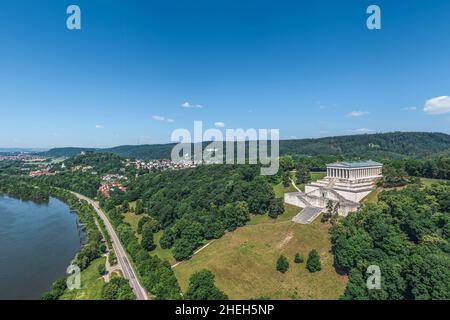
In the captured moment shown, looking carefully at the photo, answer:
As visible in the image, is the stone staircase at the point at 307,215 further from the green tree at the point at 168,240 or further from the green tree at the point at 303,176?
the green tree at the point at 168,240

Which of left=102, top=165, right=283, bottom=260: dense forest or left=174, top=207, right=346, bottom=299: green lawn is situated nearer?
left=174, top=207, right=346, bottom=299: green lawn

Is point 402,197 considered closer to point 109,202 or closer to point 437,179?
point 437,179

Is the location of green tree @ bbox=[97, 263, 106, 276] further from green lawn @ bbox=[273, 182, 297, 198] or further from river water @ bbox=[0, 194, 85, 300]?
green lawn @ bbox=[273, 182, 297, 198]

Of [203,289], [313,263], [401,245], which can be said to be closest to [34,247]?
[203,289]

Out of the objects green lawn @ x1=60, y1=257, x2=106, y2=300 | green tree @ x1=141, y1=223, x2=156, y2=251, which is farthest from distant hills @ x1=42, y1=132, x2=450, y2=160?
green lawn @ x1=60, y1=257, x2=106, y2=300

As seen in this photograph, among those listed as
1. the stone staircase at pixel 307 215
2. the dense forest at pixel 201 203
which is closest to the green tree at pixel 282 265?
the stone staircase at pixel 307 215
